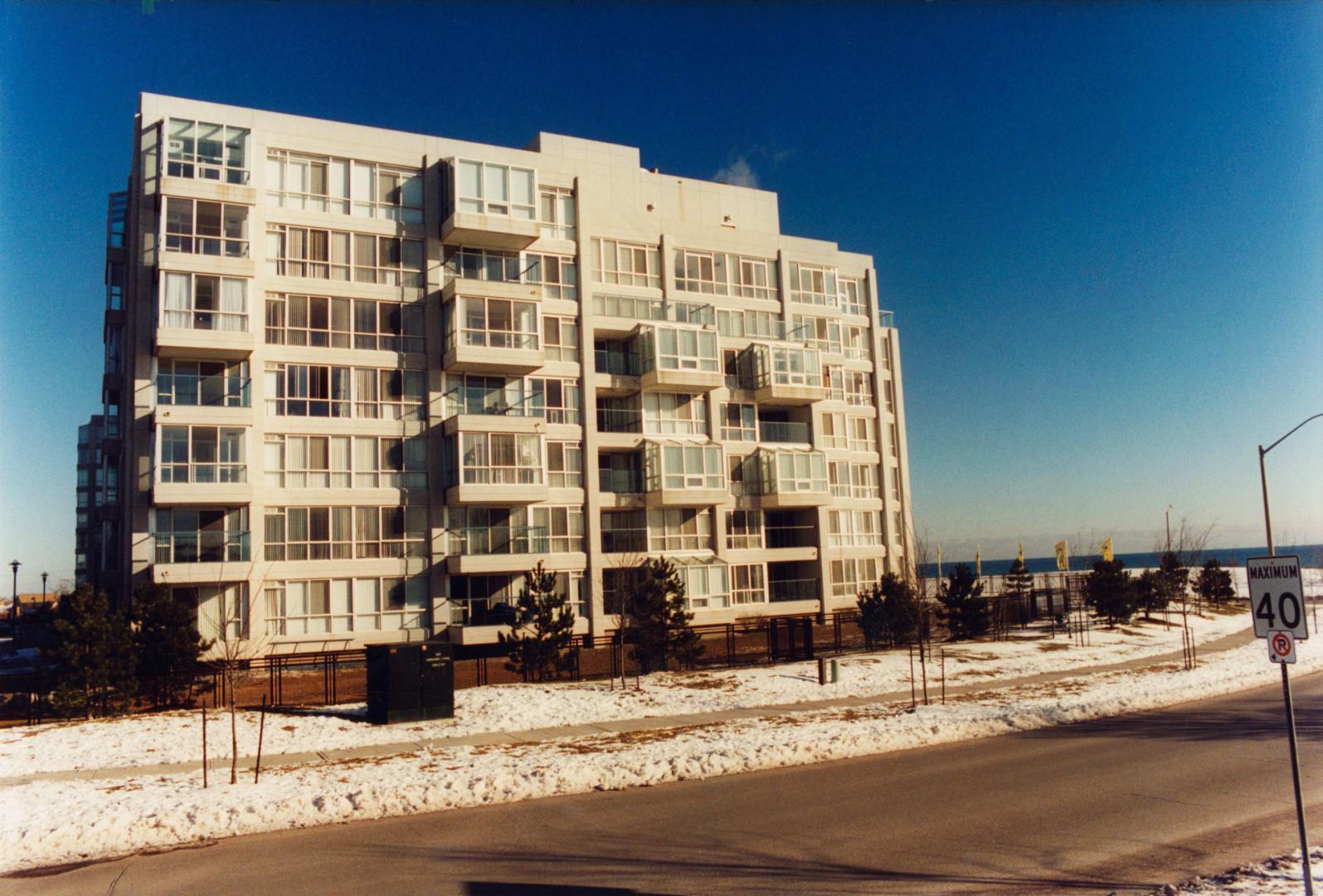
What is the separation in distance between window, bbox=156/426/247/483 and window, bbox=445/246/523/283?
10.3 m

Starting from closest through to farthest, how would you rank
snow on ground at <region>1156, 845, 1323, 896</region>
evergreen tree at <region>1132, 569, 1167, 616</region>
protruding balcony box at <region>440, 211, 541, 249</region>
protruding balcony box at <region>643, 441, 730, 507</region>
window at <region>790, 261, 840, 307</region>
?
snow on ground at <region>1156, 845, 1323, 896</region>, protruding balcony box at <region>440, 211, 541, 249</region>, protruding balcony box at <region>643, 441, 730, 507</region>, window at <region>790, 261, 840, 307</region>, evergreen tree at <region>1132, 569, 1167, 616</region>

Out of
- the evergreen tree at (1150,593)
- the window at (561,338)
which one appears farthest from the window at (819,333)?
the evergreen tree at (1150,593)

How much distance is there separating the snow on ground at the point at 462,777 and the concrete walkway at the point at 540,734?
478mm

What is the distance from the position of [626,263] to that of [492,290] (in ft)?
27.4

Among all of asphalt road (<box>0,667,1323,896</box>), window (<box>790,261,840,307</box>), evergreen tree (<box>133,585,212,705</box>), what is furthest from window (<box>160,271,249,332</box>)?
window (<box>790,261,840,307</box>)

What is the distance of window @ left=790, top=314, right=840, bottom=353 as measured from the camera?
46500 millimetres

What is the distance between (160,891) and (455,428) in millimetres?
25928

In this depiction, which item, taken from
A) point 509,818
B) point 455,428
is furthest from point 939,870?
point 455,428

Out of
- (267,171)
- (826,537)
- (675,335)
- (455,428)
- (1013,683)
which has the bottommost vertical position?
(1013,683)

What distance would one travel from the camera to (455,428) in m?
35.1

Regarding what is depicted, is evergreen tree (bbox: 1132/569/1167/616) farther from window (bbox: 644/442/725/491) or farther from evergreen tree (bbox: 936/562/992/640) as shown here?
window (bbox: 644/442/725/491)

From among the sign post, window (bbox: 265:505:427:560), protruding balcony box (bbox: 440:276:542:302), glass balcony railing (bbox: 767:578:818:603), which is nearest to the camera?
the sign post

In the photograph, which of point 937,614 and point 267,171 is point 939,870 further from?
point 267,171

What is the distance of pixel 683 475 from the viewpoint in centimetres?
4009
